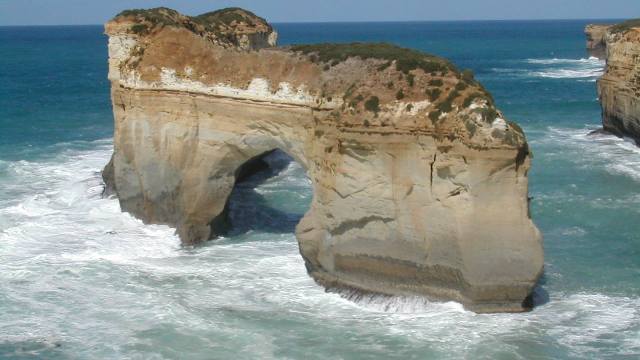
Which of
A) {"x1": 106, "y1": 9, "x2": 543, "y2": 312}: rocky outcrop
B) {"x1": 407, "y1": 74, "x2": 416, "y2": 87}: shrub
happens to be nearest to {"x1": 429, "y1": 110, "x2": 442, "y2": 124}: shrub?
{"x1": 106, "y1": 9, "x2": 543, "y2": 312}: rocky outcrop

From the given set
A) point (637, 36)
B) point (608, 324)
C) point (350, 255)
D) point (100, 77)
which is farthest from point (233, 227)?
point (100, 77)

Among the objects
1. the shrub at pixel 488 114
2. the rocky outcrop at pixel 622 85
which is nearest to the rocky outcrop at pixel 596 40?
the rocky outcrop at pixel 622 85

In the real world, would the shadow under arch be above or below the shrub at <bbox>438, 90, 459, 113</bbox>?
below

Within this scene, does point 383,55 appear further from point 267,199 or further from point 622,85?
point 622,85

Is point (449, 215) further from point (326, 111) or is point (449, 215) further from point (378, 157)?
point (326, 111)

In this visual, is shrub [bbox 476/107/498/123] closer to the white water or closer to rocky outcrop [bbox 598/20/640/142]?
the white water
